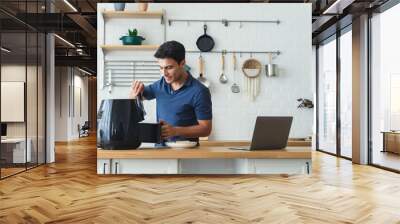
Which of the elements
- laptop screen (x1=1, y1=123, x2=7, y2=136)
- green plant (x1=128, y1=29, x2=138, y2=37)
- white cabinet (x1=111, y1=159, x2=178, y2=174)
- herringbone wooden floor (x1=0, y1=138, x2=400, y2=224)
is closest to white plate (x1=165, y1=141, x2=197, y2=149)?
white cabinet (x1=111, y1=159, x2=178, y2=174)

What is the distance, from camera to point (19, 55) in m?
5.41

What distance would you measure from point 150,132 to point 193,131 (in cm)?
38

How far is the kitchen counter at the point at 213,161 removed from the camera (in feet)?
12.8

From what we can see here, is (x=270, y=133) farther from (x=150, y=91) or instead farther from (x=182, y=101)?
(x=150, y=91)

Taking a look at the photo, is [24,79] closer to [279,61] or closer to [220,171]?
[220,171]

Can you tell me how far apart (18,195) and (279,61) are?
2708 millimetres

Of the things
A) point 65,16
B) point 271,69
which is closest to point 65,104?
point 65,16

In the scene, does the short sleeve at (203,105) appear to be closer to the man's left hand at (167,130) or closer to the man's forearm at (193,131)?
the man's forearm at (193,131)

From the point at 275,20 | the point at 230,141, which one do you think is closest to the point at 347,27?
the point at 275,20

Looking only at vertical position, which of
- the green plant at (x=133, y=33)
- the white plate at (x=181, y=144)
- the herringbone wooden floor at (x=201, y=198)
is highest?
the green plant at (x=133, y=33)

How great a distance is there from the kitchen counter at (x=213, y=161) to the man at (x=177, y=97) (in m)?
0.19

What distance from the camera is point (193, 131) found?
3785 millimetres

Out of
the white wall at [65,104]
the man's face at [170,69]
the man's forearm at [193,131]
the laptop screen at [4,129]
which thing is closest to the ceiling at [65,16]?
the laptop screen at [4,129]

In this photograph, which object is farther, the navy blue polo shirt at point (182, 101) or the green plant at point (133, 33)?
the green plant at point (133, 33)
